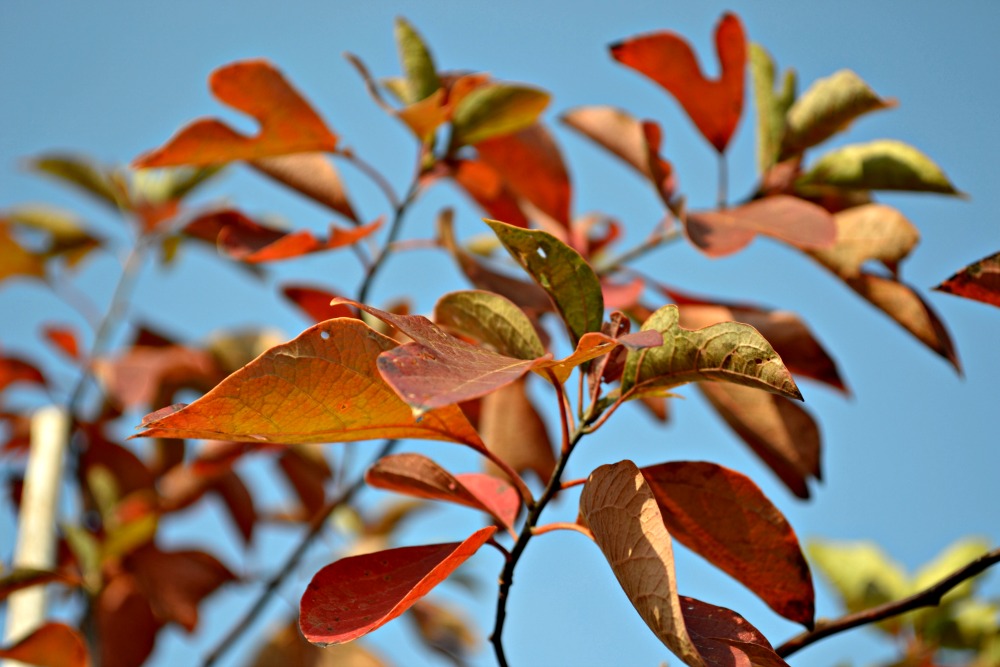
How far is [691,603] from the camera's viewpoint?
76 centimetres

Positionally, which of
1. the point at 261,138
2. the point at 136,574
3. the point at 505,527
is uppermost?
the point at 261,138

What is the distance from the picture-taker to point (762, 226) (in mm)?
A: 1231

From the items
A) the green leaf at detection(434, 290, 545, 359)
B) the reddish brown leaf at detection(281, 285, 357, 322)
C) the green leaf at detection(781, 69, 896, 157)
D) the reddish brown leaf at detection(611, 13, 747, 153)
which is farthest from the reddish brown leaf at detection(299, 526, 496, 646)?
the green leaf at detection(781, 69, 896, 157)

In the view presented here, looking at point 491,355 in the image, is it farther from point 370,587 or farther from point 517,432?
point 517,432

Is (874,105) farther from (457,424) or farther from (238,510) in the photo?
(238,510)

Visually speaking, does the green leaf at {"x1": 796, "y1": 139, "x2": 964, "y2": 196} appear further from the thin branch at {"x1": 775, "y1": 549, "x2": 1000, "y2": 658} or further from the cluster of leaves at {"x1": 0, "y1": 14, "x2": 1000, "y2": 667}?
the thin branch at {"x1": 775, "y1": 549, "x2": 1000, "y2": 658}

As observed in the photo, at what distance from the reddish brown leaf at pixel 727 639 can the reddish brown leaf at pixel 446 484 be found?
0.68 ft

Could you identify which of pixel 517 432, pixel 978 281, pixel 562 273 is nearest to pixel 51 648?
pixel 517 432

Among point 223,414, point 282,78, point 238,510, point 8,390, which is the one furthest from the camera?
point 8,390

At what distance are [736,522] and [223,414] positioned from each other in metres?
0.46

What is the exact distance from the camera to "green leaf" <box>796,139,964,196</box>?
1.34m

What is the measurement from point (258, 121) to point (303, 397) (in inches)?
30.8

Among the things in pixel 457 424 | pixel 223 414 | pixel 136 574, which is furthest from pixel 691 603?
pixel 136 574

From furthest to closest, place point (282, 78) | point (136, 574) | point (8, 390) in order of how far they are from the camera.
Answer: point (8, 390)
point (136, 574)
point (282, 78)
